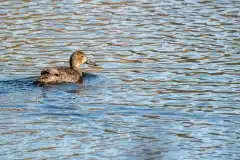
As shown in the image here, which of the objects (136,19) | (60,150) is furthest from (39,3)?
(60,150)

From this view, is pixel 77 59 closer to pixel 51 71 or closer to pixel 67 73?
pixel 67 73

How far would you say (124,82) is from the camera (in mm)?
16672

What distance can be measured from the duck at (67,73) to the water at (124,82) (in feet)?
0.66

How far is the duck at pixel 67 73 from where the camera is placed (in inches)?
657

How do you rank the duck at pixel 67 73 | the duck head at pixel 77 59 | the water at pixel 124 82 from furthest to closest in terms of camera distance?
the duck head at pixel 77 59
the duck at pixel 67 73
the water at pixel 124 82

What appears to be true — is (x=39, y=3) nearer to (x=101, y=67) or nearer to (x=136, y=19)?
(x=136, y=19)

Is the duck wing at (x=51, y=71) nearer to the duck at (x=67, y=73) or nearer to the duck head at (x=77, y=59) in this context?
the duck at (x=67, y=73)

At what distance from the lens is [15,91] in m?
15.9

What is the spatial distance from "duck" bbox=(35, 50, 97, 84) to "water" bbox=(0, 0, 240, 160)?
8.0 inches

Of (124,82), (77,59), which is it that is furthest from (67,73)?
(124,82)

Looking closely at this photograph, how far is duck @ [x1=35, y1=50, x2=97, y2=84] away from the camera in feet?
54.7

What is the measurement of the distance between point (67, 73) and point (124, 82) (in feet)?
4.08

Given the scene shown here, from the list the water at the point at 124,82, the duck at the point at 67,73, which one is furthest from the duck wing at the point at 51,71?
the water at the point at 124,82

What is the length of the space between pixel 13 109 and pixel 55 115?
0.83m
